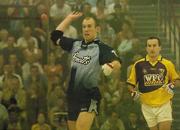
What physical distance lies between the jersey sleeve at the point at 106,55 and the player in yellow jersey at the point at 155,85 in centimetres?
138

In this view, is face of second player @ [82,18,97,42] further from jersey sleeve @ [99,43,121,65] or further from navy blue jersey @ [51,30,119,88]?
A: jersey sleeve @ [99,43,121,65]

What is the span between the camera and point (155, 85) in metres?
8.17

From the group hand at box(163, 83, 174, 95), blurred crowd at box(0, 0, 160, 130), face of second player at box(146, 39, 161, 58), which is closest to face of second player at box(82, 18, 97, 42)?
face of second player at box(146, 39, 161, 58)

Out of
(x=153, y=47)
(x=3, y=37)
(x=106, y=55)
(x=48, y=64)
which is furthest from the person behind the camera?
(x=3, y=37)

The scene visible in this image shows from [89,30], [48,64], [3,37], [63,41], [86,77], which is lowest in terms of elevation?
[48,64]

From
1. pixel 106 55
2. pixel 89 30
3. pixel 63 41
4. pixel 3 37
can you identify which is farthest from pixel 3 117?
A: pixel 106 55

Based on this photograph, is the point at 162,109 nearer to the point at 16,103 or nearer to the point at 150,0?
the point at 16,103

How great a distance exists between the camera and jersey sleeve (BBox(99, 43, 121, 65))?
6.76m

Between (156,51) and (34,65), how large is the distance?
3704 mm

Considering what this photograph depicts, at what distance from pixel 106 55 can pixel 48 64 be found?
4561mm

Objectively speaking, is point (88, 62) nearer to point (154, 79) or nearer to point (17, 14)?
point (154, 79)

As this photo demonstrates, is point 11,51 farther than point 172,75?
Yes

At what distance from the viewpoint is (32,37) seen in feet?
38.0

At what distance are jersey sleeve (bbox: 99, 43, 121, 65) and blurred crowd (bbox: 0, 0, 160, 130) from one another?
3.64 metres
